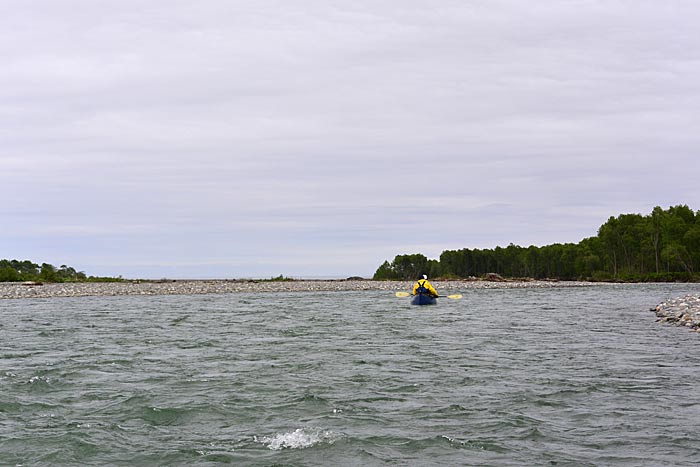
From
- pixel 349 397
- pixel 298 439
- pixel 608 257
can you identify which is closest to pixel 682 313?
pixel 349 397

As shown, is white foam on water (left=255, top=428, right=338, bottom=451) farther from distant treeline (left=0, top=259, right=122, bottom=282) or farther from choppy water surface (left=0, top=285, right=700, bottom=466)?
distant treeline (left=0, top=259, right=122, bottom=282)

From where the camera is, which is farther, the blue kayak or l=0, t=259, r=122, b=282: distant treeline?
l=0, t=259, r=122, b=282: distant treeline

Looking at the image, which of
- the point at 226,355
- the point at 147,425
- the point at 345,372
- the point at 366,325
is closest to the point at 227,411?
the point at 147,425

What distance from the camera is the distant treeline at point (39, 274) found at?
76.2 m

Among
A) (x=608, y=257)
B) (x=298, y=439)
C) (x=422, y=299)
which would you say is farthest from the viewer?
(x=608, y=257)

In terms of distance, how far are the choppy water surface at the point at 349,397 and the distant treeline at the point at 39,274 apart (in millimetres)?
54349

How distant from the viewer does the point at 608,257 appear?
131500 mm

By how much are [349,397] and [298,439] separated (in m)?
3.26

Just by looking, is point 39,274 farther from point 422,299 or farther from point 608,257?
point 608,257

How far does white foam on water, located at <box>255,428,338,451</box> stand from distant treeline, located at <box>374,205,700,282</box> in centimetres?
11044

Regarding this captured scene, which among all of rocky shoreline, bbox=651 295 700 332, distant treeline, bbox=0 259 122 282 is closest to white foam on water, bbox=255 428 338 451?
rocky shoreline, bbox=651 295 700 332

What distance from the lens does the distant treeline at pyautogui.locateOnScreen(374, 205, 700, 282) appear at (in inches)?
4454

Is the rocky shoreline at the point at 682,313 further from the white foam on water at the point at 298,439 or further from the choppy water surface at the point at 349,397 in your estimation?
the white foam on water at the point at 298,439

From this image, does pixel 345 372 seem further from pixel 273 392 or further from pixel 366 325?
pixel 366 325
